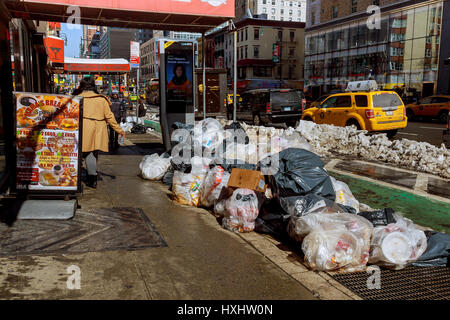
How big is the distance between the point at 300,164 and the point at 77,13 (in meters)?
5.98

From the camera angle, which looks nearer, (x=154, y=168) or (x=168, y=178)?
(x=168, y=178)

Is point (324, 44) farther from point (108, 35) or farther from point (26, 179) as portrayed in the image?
point (108, 35)

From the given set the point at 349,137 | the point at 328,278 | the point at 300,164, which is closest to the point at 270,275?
the point at 328,278

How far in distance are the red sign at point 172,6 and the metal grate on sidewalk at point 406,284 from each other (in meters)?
6.61

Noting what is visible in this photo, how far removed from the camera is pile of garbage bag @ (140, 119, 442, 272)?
12.3 feet

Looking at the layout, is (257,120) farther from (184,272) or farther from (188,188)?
(184,272)

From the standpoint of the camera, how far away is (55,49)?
16609 mm

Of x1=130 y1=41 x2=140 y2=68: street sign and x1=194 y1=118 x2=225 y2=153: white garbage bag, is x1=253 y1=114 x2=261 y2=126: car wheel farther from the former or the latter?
x1=194 y1=118 x2=225 y2=153: white garbage bag

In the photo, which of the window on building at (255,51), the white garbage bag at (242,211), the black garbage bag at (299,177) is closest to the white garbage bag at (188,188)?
the white garbage bag at (242,211)

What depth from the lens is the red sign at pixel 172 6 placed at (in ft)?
25.7

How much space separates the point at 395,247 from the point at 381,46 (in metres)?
47.3

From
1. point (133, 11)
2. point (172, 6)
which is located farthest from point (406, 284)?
point (133, 11)

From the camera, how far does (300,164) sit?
16.4 feet

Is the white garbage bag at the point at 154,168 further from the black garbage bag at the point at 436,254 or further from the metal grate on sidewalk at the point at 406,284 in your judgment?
the black garbage bag at the point at 436,254
